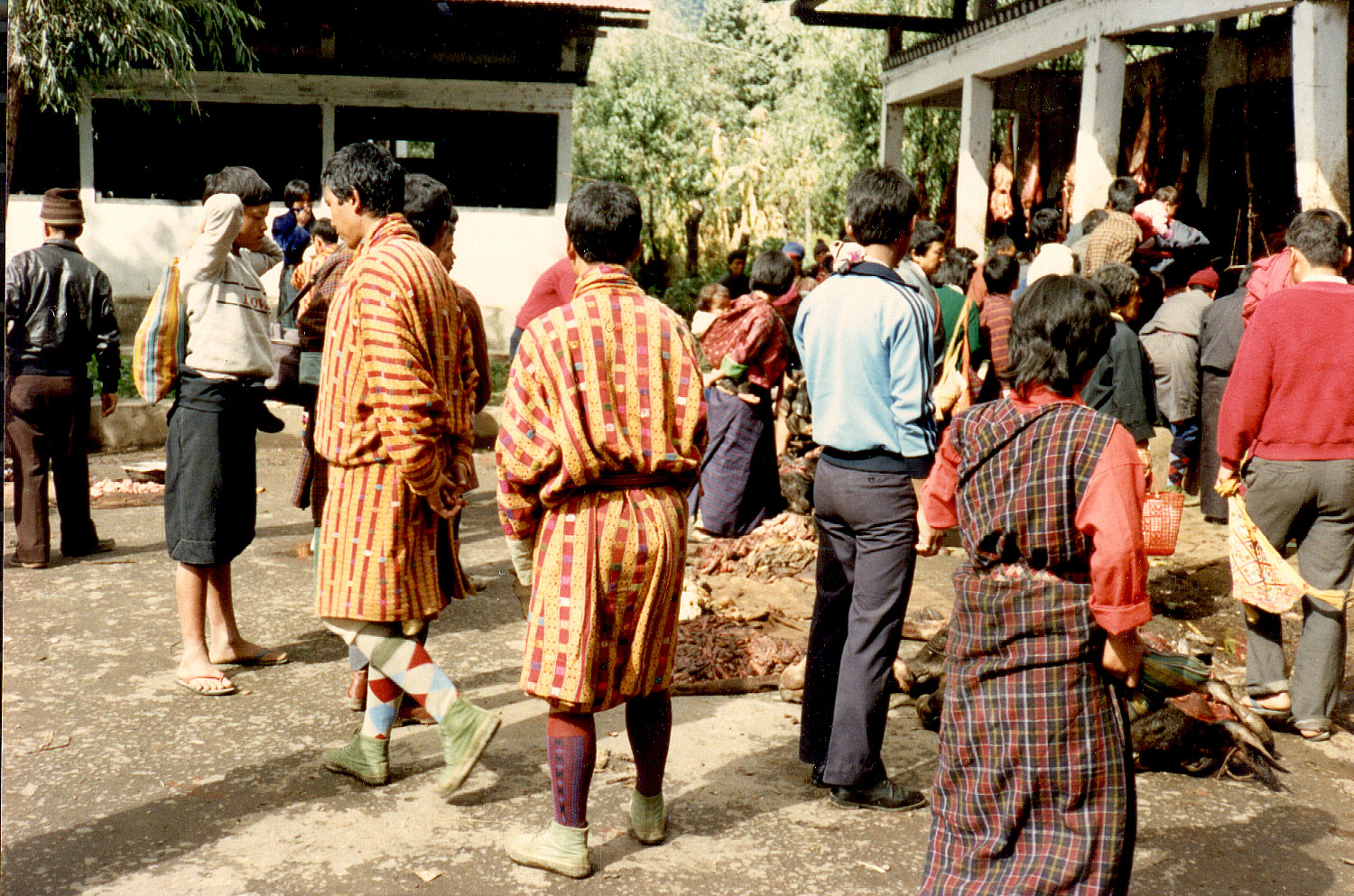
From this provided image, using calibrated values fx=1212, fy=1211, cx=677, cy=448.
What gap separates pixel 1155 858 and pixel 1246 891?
26 centimetres

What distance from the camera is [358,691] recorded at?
Answer: 4.54m

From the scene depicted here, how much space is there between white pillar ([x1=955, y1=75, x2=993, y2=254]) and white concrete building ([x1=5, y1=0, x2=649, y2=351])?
184 inches

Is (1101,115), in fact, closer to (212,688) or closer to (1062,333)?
(1062,333)

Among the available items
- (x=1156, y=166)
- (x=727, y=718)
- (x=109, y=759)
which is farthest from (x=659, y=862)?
(x=1156, y=166)

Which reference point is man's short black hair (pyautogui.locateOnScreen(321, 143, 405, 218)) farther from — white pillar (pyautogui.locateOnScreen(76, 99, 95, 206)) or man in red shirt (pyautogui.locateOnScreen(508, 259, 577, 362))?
white pillar (pyautogui.locateOnScreen(76, 99, 95, 206))

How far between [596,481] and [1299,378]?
2721mm

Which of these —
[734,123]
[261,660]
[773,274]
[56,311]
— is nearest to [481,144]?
[773,274]

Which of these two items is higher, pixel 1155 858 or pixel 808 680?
pixel 808 680

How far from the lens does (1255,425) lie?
447cm

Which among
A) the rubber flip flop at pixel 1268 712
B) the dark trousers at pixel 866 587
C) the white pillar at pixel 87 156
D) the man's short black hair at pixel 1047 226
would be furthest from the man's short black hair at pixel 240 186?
the white pillar at pixel 87 156

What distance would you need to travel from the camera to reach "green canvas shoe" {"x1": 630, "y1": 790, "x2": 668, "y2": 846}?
3.51 metres

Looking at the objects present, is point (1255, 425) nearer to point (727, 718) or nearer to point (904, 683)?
point (904, 683)

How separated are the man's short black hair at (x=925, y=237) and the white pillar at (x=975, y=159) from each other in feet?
18.0

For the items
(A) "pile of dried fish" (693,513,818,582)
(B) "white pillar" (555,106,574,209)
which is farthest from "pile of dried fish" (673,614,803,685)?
(B) "white pillar" (555,106,574,209)
